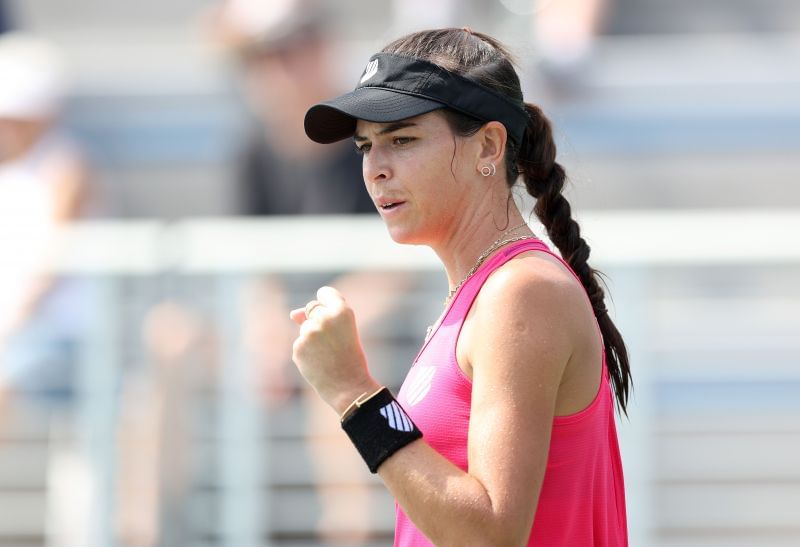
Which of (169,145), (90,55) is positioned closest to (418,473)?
(169,145)

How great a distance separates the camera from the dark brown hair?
6.97 ft

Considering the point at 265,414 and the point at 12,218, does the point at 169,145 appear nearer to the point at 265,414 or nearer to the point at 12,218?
the point at 12,218

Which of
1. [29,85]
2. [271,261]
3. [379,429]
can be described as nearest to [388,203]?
[379,429]

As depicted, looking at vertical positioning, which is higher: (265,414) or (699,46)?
(699,46)

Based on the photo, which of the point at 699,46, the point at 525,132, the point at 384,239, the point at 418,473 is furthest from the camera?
the point at 699,46

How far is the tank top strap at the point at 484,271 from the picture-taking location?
204cm

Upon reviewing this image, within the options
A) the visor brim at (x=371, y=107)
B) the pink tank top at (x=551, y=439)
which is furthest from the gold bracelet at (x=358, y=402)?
the visor brim at (x=371, y=107)

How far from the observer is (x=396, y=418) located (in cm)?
195

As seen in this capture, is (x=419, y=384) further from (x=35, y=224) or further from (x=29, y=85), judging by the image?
(x=29, y=85)

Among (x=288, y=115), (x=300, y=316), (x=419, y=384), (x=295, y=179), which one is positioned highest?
(x=288, y=115)

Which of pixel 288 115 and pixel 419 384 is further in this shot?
pixel 288 115

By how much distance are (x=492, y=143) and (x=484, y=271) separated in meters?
0.23

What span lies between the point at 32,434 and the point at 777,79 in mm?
3942

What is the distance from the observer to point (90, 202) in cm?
469
